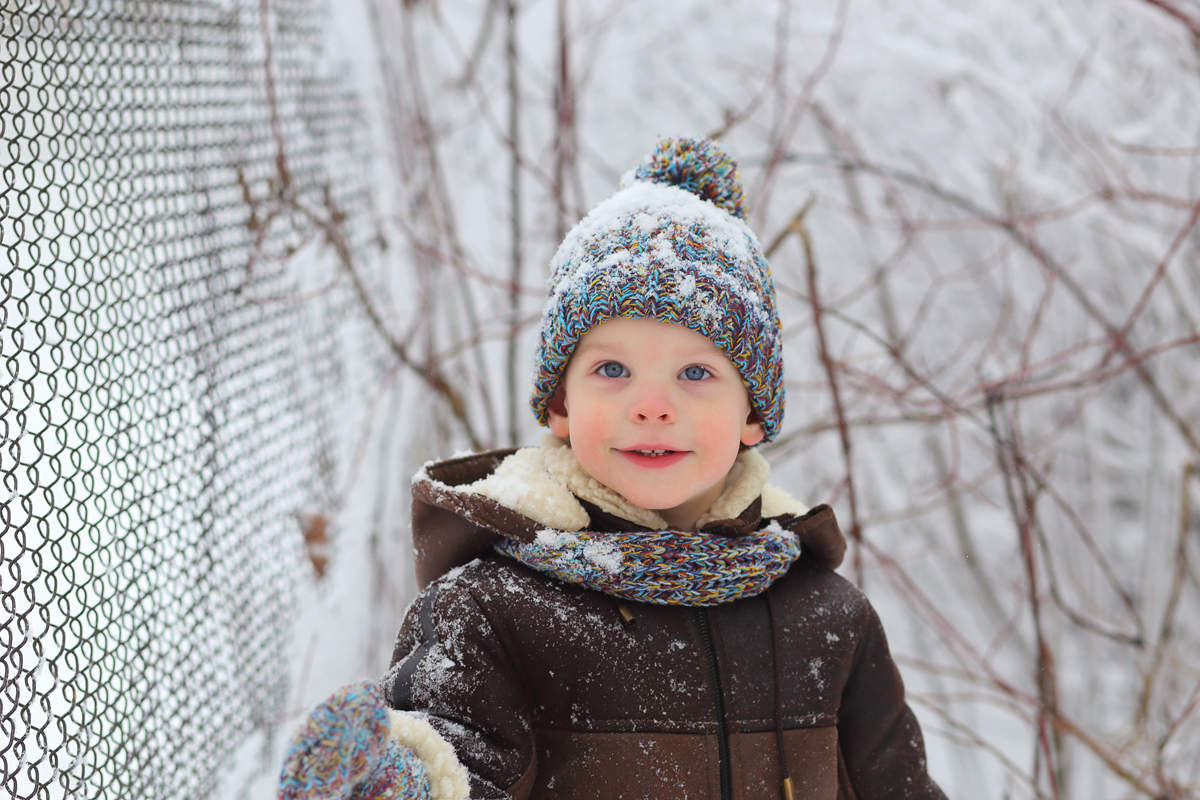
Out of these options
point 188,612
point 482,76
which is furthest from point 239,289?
point 482,76

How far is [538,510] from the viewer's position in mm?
1222

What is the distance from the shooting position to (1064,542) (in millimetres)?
4422

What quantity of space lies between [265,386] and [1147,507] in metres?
3.75

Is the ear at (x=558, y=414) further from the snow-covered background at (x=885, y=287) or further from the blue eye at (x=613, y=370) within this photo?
the snow-covered background at (x=885, y=287)

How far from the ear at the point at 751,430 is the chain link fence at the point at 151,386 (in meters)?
0.85

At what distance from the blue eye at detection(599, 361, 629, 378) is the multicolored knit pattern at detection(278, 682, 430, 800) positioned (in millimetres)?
513

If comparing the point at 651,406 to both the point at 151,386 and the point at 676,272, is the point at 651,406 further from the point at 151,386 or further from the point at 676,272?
the point at 151,386

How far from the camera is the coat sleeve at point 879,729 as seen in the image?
1364mm

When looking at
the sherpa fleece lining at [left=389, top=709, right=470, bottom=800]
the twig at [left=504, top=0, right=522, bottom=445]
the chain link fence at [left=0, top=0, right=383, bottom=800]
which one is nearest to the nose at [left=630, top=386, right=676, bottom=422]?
the sherpa fleece lining at [left=389, top=709, right=470, bottom=800]

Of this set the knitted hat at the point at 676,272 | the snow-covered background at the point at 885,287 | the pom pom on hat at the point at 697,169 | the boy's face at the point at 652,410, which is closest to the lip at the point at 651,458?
the boy's face at the point at 652,410

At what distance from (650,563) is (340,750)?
469 mm

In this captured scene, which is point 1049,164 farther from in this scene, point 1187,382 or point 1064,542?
point 1064,542

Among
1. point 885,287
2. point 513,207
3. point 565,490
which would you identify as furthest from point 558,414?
point 885,287

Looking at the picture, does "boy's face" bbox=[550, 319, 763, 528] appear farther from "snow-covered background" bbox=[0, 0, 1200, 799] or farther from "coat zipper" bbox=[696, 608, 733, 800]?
"snow-covered background" bbox=[0, 0, 1200, 799]
